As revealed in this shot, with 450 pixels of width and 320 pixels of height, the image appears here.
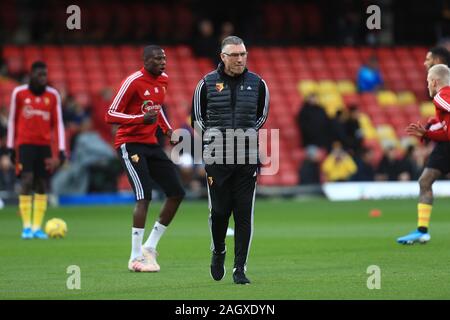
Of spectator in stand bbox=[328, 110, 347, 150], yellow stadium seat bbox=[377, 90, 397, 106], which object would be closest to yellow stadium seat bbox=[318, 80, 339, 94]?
yellow stadium seat bbox=[377, 90, 397, 106]

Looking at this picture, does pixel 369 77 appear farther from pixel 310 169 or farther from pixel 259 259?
pixel 259 259

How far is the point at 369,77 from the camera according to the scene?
35.9 m

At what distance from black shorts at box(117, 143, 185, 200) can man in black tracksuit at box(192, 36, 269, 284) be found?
1.79 metres

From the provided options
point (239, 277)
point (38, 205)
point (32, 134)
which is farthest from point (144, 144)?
point (38, 205)

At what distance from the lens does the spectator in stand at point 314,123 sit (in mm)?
31672

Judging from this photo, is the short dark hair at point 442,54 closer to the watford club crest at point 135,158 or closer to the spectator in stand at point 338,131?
the watford club crest at point 135,158

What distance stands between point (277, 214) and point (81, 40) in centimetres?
1261

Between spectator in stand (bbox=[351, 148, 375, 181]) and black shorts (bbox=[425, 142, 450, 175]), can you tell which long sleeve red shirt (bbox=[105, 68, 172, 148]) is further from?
spectator in stand (bbox=[351, 148, 375, 181])

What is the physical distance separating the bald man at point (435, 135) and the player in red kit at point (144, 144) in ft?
10.7

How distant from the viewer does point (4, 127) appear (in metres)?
27.8

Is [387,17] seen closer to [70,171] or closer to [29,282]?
[70,171]

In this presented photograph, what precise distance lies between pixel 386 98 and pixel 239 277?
24.5m

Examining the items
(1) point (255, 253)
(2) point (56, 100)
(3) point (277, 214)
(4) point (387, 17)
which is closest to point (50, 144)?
(2) point (56, 100)

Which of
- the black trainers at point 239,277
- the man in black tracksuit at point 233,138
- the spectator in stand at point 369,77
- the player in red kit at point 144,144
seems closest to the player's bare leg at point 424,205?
the player in red kit at point 144,144
